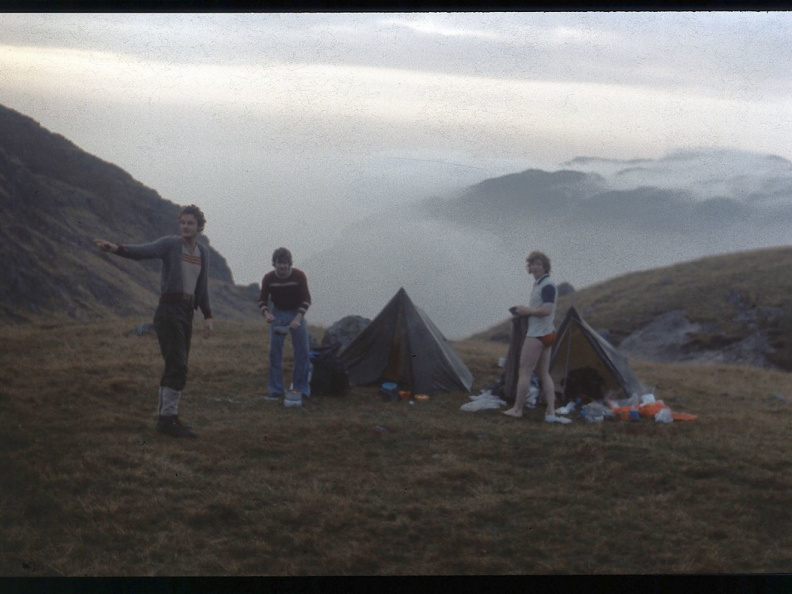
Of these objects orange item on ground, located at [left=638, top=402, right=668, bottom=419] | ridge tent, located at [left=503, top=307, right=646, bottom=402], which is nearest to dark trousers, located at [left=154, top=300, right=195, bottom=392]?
ridge tent, located at [left=503, top=307, right=646, bottom=402]

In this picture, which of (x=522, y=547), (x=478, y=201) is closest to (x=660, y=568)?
(x=522, y=547)

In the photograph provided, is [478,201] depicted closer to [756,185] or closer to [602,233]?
[602,233]

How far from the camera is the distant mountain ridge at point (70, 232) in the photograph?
2208 centimetres

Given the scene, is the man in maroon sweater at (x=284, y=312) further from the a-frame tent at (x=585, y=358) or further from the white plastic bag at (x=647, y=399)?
the white plastic bag at (x=647, y=399)

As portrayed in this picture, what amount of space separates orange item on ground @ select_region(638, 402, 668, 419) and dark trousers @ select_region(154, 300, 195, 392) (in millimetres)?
5570

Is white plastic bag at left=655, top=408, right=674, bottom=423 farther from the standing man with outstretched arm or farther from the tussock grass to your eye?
the standing man with outstretched arm

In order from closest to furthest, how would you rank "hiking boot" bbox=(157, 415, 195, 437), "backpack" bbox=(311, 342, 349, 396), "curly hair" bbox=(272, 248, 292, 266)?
"hiking boot" bbox=(157, 415, 195, 437) < "curly hair" bbox=(272, 248, 292, 266) < "backpack" bbox=(311, 342, 349, 396)

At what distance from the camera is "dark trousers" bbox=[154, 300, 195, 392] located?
7.18 meters

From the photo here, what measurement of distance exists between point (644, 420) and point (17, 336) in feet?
32.6

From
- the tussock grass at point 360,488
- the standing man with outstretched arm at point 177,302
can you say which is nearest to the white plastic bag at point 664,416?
the tussock grass at point 360,488

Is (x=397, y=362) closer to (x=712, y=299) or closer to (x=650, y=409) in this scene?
(x=650, y=409)

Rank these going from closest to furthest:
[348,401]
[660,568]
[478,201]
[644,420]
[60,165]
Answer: [660,568]
[644,420]
[348,401]
[478,201]
[60,165]

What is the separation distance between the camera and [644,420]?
921cm

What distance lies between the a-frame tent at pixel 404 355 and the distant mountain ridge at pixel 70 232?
870 cm
